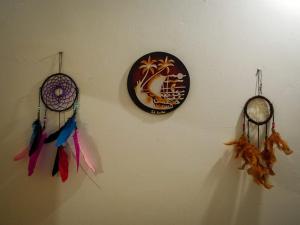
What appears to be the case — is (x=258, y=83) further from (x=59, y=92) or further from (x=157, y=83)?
(x=59, y=92)

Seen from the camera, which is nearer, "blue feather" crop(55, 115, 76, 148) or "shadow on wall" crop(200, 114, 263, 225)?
"blue feather" crop(55, 115, 76, 148)

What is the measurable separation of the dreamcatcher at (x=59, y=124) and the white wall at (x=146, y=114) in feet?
0.15

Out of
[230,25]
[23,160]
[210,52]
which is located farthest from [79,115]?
[230,25]

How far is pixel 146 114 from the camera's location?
1.26 metres

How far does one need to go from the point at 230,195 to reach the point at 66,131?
99 centimetres

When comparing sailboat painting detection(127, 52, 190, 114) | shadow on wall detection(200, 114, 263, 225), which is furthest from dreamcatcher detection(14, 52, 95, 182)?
shadow on wall detection(200, 114, 263, 225)

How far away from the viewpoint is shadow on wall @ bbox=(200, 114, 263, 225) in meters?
1.27

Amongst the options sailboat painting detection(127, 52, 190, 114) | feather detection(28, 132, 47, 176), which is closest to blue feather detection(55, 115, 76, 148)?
feather detection(28, 132, 47, 176)

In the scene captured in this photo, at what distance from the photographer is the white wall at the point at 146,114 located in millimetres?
1240

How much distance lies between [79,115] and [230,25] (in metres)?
1.02

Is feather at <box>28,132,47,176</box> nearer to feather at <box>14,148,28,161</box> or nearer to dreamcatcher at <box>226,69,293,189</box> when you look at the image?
feather at <box>14,148,28,161</box>

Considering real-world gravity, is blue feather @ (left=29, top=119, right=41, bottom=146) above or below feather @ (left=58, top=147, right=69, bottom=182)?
above

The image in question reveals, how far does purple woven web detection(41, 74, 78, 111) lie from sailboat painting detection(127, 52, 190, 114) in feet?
1.07

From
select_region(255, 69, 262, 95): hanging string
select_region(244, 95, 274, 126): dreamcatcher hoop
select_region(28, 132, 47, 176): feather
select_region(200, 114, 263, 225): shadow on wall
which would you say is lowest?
select_region(200, 114, 263, 225): shadow on wall
